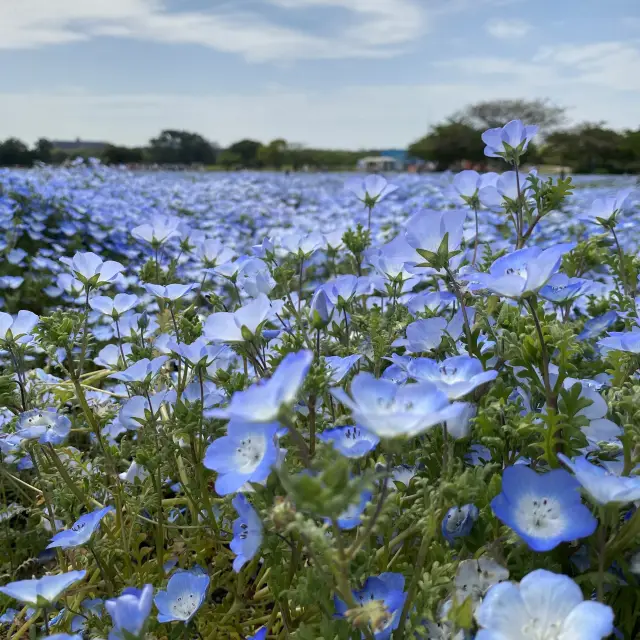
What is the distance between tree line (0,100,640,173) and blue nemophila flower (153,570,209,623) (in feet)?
69.2

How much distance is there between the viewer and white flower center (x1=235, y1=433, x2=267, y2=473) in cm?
85

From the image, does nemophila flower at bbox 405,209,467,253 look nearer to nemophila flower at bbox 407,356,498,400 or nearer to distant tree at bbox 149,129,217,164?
nemophila flower at bbox 407,356,498,400

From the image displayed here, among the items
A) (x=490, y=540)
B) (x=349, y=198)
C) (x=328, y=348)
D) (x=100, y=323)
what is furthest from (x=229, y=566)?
(x=349, y=198)

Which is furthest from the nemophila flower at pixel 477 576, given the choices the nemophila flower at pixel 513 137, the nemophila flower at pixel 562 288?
the nemophila flower at pixel 513 137

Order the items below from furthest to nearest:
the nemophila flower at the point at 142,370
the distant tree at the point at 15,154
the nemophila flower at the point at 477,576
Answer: the distant tree at the point at 15,154, the nemophila flower at the point at 142,370, the nemophila flower at the point at 477,576

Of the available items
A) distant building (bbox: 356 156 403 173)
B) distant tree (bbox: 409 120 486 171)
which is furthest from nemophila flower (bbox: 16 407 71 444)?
distant tree (bbox: 409 120 486 171)

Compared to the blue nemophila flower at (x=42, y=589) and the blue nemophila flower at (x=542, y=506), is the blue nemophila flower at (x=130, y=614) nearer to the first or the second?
the blue nemophila flower at (x=42, y=589)

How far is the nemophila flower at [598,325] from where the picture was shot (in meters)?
1.43

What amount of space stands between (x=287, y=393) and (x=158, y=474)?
697 mm

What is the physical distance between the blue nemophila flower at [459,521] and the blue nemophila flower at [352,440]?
0.14 m

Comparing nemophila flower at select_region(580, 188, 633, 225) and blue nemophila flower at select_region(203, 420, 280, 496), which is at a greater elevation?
nemophila flower at select_region(580, 188, 633, 225)

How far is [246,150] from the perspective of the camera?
37500 millimetres

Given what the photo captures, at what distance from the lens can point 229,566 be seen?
49.8 inches

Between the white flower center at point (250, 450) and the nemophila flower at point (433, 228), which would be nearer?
the white flower center at point (250, 450)
